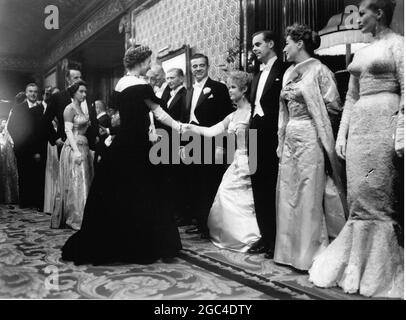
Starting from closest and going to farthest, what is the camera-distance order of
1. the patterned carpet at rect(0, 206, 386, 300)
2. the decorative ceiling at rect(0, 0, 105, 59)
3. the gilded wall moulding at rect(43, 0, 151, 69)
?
the patterned carpet at rect(0, 206, 386, 300) < the decorative ceiling at rect(0, 0, 105, 59) < the gilded wall moulding at rect(43, 0, 151, 69)

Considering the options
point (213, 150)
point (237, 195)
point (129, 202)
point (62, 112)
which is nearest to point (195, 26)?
point (62, 112)

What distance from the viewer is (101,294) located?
90.2 inches

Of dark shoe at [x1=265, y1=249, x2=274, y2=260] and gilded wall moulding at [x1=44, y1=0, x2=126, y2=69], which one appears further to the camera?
gilded wall moulding at [x1=44, y1=0, x2=126, y2=69]

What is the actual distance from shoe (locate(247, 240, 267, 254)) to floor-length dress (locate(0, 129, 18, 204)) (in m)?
4.78

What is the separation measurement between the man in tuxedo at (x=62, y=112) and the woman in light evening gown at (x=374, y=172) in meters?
3.20

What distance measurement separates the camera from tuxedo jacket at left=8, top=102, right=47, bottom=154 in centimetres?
584

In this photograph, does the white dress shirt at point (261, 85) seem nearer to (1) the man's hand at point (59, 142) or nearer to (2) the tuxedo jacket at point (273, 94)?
(2) the tuxedo jacket at point (273, 94)

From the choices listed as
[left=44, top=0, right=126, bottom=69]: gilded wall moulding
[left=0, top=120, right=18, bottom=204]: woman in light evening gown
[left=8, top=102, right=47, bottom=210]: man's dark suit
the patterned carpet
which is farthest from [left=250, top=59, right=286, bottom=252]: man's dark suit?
[left=44, top=0, right=126, bottom=69]: gilded wall moulding

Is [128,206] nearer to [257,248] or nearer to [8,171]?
[257,248]

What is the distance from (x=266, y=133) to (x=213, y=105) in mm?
899

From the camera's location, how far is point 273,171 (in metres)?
3.24

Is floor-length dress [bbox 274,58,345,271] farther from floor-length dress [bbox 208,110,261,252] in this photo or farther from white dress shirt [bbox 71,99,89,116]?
white dress shirt [bbox 71,99,89,116]
